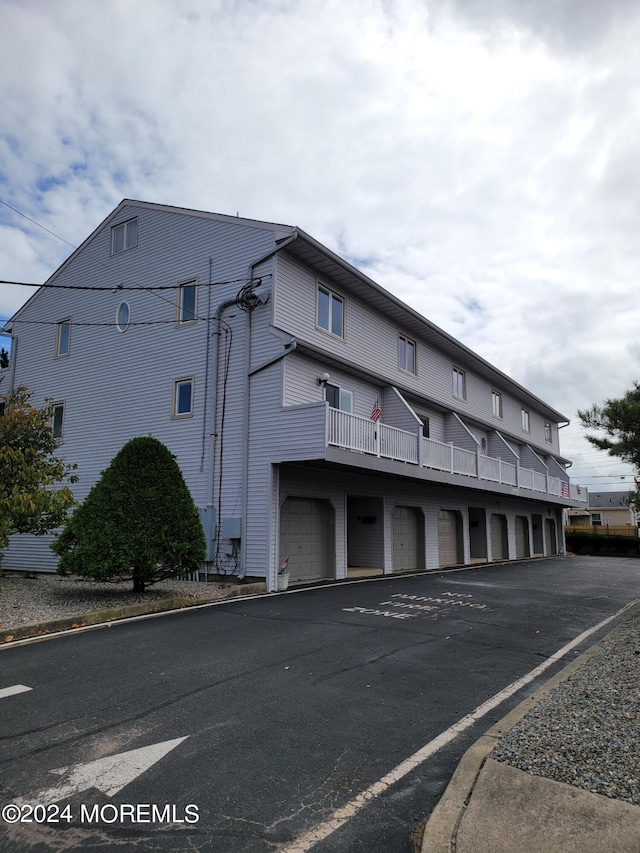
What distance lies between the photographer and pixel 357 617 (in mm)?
10195

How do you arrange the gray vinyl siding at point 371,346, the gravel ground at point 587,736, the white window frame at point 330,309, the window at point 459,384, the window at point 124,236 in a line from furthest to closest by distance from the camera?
the window at point 459,384, the window at point 124,236, the white window frame at point 330,309, the gray vinyl siding at point 371,346, the gravel ground at point 587,736

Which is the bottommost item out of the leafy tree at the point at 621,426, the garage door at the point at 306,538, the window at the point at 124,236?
the garage door at the point at 306,538

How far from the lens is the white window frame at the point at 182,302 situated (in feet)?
56.8

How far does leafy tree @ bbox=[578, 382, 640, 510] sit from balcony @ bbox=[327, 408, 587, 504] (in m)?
6.10

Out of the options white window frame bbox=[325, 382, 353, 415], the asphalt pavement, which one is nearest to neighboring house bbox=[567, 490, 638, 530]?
white window frame bbox=[325, 382, 353, 415]

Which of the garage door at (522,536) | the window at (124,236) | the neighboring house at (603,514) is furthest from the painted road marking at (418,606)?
the neighboring house at (603,514)

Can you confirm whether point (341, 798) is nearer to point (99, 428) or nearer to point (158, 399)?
point (158, 399)

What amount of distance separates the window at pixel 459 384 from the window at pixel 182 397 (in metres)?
12.0

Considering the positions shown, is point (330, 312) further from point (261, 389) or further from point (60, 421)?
point (60, 421)

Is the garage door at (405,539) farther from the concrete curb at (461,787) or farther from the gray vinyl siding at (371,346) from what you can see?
the concrete curb at (461,787)

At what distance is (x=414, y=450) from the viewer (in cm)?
1750

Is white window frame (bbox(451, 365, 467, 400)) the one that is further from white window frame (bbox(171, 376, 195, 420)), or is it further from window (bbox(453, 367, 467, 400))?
white window frame (bbox(171, 376, 195, 420))

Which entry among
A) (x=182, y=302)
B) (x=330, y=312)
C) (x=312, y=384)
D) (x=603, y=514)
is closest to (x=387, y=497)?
(x=312, y=384)

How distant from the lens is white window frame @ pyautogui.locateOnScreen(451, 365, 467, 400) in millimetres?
24859
